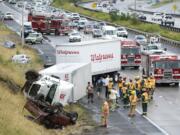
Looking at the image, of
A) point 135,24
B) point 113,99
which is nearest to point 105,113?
point 113,99

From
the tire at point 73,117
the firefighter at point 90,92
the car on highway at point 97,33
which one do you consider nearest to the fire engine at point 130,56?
the firefighter at point 90,92

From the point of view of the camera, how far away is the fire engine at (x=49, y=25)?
82500mm

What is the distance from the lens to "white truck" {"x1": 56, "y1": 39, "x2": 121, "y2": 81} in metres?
39.6

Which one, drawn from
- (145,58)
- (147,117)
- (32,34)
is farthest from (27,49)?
(147,117)

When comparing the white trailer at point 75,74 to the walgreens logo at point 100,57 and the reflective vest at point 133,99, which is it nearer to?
the walgreens logo at point 100,57

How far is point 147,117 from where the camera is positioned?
3172 cm

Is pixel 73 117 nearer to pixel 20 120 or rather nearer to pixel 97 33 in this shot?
Answer: pixel 20 120

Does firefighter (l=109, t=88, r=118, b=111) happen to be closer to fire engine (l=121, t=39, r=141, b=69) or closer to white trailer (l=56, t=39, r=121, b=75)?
white trailer (l=56, t=39, r=121, b=75)

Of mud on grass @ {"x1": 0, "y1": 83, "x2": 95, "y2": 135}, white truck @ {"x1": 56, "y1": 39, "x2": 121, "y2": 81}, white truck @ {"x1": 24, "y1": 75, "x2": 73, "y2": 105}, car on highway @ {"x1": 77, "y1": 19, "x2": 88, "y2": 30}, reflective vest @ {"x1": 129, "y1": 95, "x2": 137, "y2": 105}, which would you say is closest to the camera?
mud on grass @ {"x1": 0, "y1": 83, "x2": 95, "y2": 135}

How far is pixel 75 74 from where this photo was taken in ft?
114

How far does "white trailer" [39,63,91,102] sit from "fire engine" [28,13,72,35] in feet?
148

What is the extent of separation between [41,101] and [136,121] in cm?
468

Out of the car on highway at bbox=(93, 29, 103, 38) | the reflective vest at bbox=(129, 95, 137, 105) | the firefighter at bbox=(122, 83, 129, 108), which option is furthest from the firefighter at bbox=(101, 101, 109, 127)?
the car on highway at bbox=(93, 29, 103, 38)

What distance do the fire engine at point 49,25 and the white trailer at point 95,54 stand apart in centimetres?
3847
